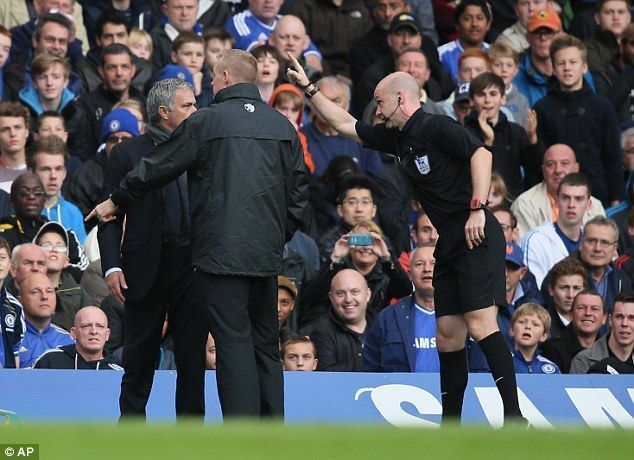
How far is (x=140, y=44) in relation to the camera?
50.5 feet

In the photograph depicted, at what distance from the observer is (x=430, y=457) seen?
4.77 meters

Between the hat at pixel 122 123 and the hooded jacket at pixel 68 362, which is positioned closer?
the hooded jacket at pixel 68 362

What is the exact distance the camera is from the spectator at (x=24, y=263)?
1175 cm

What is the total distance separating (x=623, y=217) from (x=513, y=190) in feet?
3.60

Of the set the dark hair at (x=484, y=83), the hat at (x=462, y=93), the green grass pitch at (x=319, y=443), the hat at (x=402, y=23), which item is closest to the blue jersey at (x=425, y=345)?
the dark hair at (x=484, y=83)

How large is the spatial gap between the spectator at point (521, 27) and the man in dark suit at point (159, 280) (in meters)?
8.27

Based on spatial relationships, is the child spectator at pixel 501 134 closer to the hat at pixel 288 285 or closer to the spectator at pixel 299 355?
the hat at pixel 288 285

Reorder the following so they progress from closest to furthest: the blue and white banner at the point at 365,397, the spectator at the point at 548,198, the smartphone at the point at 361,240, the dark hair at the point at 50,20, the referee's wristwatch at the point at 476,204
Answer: the referee's wristwatch at the point at 476,204
the blue and white banner at the point at 365,397
the smartphone at the point at 361,240
the spectator at the point at 548,198
the dark hair at the point at 50,20

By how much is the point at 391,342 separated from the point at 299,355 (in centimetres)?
71

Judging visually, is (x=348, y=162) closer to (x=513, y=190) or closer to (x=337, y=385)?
(x=513, y=190)

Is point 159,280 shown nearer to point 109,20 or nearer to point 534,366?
point 534,366

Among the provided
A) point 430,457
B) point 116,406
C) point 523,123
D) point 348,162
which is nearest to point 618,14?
point 523,123

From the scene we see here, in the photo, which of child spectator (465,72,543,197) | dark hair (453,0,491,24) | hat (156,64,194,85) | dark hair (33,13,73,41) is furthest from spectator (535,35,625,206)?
dark hair (33,13,73,41)

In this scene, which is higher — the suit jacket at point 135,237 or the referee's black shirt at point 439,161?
the referee's black shirt at point 439,161
